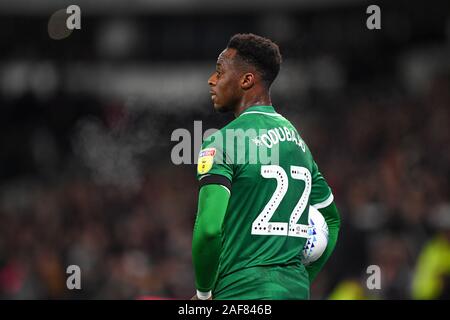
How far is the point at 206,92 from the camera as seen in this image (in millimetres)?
18938

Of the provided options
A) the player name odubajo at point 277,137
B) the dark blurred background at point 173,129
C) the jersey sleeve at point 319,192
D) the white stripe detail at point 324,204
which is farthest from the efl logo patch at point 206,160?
the dark blurred background at point 173,129

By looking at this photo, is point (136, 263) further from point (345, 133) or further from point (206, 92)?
point (206, 92)

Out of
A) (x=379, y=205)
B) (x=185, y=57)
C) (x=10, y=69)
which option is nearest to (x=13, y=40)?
(x=10, y=69)

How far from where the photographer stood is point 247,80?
4.18 m

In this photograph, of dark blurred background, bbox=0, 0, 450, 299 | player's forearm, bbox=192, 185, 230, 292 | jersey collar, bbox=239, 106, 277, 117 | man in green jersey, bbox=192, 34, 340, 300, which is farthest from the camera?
dark blurred background, bbox=0, 0, 450, 299

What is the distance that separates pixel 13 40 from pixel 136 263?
963cm

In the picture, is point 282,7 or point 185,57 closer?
A: point 282,7

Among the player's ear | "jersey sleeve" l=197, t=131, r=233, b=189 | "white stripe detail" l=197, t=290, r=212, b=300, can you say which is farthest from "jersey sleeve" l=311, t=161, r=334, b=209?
"white stripe detail" l=197, t=290, r=212, b=300

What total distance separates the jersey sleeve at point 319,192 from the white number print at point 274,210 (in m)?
0.27

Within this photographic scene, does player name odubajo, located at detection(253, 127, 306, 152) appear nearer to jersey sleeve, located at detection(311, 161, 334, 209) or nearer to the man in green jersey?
the man in green jersey

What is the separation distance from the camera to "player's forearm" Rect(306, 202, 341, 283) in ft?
14.5

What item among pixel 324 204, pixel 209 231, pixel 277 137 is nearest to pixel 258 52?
pixel 277 137

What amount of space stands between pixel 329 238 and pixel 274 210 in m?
0.59

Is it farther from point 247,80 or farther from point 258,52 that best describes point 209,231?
point 258,52
